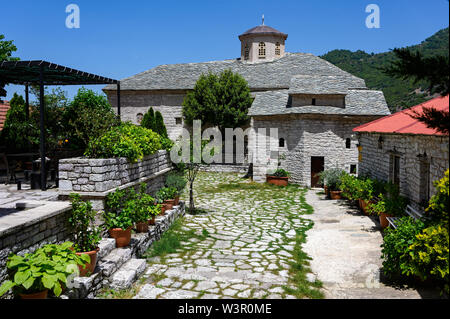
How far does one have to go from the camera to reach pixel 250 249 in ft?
28.4

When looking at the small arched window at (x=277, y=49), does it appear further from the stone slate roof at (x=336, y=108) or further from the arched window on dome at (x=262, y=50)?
the stone slate roof at (x=336, y=108)

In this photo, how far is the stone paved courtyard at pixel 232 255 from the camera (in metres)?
6.20

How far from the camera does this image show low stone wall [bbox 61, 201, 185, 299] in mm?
5371

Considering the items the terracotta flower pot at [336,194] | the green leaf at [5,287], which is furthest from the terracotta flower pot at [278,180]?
the green leaf at [5,287]

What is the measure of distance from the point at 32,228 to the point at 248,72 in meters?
27.3

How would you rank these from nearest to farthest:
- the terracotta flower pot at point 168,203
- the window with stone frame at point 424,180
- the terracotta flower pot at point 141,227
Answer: the terracotta flower pot at point 141,227 < the window with stone frame at point 424,180 < the terracotta flower pot at point 168,203

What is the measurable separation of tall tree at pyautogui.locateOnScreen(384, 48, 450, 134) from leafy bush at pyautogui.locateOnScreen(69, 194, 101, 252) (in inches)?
206

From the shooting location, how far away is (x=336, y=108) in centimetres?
1973

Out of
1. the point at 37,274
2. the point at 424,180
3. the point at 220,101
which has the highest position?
the point at 220,101

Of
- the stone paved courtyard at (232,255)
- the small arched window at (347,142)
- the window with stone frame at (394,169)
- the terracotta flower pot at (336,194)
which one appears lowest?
the stone paved courtyard at (232,255)

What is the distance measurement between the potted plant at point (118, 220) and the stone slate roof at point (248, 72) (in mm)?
22239

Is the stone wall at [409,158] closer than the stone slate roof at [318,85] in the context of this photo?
Yes

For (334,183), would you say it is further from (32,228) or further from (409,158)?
(32,228)

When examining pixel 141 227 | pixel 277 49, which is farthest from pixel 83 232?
pixel 277 49
